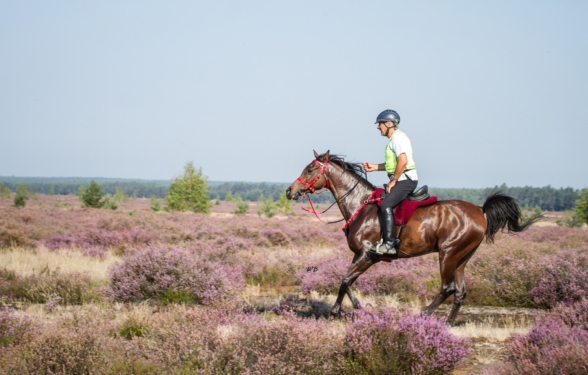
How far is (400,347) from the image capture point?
5.41 meters

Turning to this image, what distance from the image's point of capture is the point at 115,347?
5.49m

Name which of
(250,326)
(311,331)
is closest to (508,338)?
(311,331)

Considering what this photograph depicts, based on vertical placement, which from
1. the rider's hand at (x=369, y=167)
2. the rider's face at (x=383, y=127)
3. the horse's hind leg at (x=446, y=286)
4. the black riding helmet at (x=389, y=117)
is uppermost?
the black riding helmet at (x=389, y=117)

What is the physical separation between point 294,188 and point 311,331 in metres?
3.31

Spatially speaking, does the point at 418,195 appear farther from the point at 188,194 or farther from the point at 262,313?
the point at 188,194

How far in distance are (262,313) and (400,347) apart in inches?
149

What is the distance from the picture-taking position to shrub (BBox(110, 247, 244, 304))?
9305 millimetres

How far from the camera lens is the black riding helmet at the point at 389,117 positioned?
791cm

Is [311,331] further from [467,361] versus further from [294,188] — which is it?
[294,188]

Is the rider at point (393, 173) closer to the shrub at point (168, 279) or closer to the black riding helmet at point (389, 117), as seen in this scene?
the black riding helmet at point (389, 117)

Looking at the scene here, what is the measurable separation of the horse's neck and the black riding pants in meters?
0.65

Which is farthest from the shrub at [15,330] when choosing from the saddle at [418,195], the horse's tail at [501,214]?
the horse's tail at [501,214]

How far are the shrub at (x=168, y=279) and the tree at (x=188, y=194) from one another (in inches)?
1742

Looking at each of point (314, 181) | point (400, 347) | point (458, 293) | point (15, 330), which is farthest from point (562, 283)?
point (15, 330)
